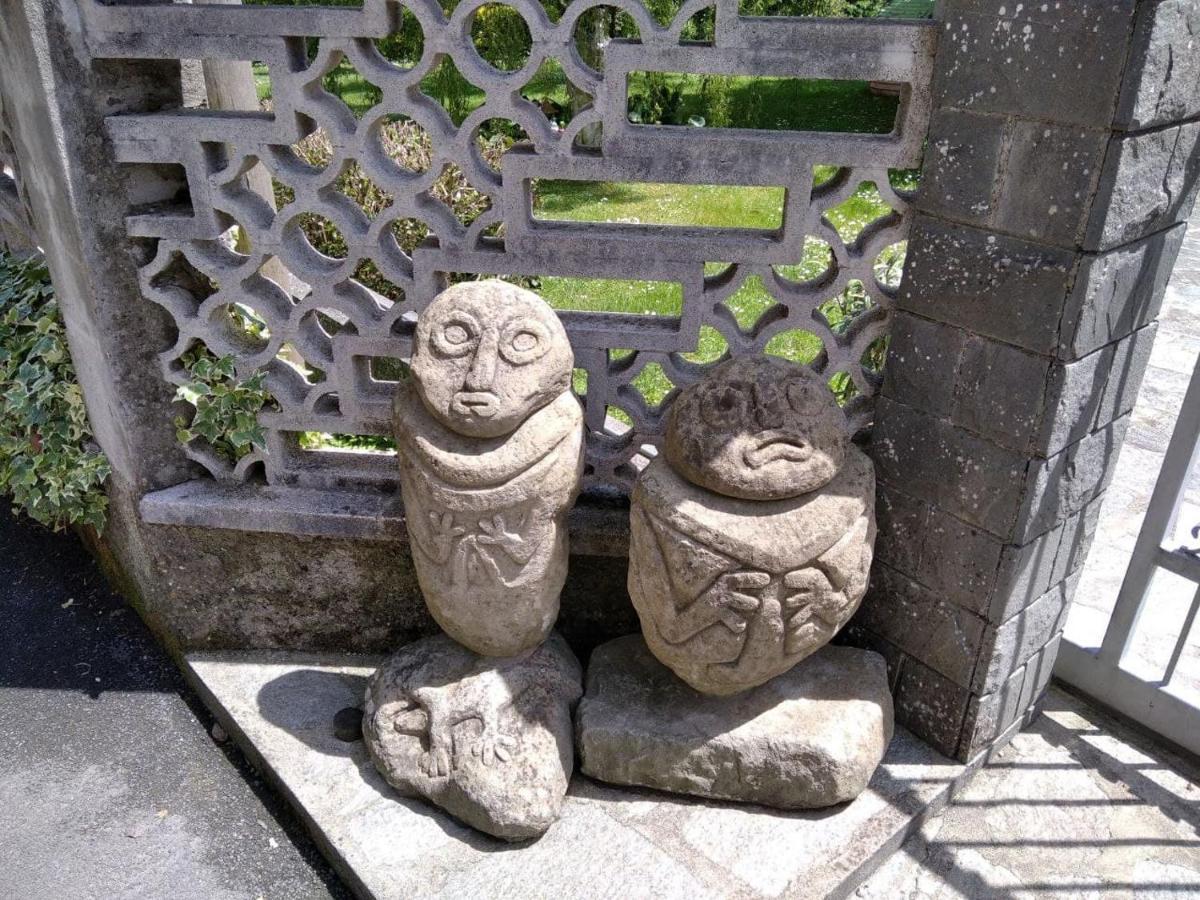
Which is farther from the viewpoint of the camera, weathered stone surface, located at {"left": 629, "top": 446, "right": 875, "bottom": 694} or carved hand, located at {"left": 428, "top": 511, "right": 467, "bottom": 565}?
carved hand, located at {"left": 428, "top": 511, "right": 467, "bottom": 565}

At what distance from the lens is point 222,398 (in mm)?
3354

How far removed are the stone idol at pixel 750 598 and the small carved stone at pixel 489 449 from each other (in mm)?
287

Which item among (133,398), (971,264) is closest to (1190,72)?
(971,264)

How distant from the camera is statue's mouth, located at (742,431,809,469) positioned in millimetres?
2609

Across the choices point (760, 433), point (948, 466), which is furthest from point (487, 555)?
point (948, 466)

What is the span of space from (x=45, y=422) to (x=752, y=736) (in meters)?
2.86

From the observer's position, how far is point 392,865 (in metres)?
2.84

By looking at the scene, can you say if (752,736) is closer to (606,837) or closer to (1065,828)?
(606,837)

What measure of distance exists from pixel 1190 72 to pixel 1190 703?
6.83ft

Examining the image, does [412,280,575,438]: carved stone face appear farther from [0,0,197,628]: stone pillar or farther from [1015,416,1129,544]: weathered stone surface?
[1015,416,1129,544]: weathered stone surface

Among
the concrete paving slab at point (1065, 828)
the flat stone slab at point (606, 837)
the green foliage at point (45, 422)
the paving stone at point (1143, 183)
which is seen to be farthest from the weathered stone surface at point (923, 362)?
the green foliage at point (45, 422)

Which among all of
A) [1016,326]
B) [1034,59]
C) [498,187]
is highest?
[1034,59]

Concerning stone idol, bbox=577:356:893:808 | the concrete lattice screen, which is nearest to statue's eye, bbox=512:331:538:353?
the concrete lattice screen

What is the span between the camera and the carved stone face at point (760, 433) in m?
2.62
